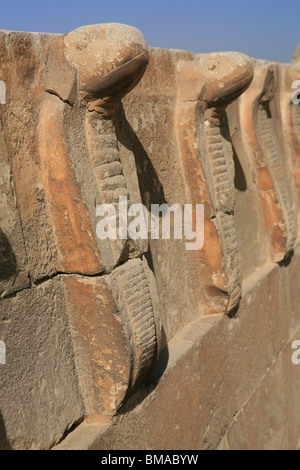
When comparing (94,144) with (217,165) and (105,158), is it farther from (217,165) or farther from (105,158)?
(217,165)

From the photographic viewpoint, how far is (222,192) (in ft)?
10.3

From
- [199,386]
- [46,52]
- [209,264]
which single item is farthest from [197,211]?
[46,52]

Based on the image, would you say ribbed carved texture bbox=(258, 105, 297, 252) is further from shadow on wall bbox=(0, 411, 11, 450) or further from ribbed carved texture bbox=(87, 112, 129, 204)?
shadow on wall bbox=(0, 411, 11, 450)

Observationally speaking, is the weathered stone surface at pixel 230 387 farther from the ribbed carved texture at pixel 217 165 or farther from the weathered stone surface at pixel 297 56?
the weathered stone surface at pixel 297 56

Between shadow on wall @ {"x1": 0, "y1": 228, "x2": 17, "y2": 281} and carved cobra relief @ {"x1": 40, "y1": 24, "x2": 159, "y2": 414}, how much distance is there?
255 millimetres

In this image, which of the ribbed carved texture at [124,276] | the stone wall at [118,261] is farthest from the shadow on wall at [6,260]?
the ribbed carved texture at [124,276]

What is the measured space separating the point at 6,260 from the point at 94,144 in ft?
1.79

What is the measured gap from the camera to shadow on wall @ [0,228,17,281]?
1892mm

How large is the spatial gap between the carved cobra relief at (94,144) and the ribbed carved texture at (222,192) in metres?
0.97

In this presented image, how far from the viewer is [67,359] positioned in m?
2.23

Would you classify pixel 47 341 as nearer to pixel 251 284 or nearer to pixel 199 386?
pixel 199 386

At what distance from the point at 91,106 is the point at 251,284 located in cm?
193

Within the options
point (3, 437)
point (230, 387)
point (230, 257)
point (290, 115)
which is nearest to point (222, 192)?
point (230, 257)

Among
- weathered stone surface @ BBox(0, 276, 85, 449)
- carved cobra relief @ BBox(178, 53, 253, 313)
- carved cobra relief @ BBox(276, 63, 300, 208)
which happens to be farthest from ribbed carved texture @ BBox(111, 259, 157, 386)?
carved cobra relief @ BBox(276, 63, 300, 208)
